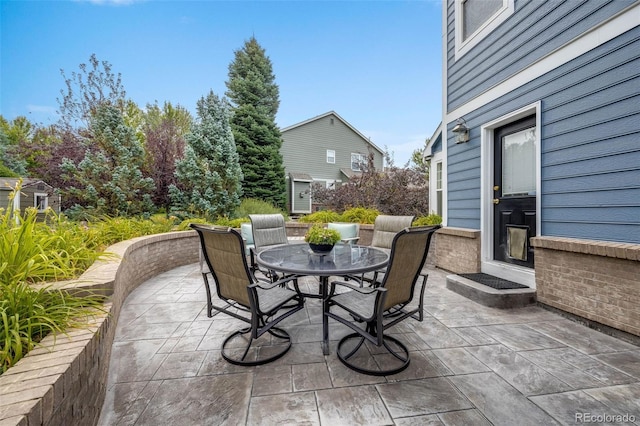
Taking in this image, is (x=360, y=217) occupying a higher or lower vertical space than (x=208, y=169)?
lower

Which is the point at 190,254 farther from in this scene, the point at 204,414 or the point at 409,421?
the point at 409,421

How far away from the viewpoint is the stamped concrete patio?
1.58 metres

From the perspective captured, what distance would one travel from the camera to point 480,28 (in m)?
4.27

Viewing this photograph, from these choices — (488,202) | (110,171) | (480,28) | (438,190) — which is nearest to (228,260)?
(488,202)

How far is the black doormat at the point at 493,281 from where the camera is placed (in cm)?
357

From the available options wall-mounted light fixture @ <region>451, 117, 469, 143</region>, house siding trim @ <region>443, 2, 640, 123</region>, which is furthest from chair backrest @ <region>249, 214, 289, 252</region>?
house siding trim @ <region>443, 2, 640, 123</region>

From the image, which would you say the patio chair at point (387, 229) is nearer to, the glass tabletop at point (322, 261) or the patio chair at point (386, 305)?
the glass tabletop at point (322, 261)

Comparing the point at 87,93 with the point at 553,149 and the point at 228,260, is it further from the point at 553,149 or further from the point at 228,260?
the point at 553,149

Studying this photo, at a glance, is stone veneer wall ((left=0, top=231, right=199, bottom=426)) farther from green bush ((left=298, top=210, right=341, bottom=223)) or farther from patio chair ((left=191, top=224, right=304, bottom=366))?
green bush ((left=298, top=210, right=341, bottom=223))

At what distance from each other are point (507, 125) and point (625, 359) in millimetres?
3076

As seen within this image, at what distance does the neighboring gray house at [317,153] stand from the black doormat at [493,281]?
1184 centimetres

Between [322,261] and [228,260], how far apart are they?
3.11 feet

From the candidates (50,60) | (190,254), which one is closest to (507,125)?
(190,254)

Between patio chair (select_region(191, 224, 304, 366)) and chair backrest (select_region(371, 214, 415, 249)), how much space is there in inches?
86.4
